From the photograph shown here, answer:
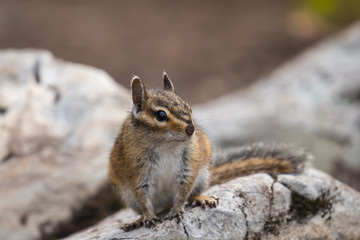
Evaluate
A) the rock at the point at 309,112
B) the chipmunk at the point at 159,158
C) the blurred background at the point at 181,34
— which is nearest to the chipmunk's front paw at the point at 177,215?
the chipmunk at the point at 159,158

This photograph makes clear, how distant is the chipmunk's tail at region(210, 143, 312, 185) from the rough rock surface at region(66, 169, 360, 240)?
162 mm

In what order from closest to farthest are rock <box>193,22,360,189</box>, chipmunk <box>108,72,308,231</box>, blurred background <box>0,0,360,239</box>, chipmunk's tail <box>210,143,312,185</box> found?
chipmunk <box>108,72,308,231</box> → chipmunk's tail <box>210,143,312,185</box> → rock <box>193,22,360,189</box> → blurred background <box>0,0,360,239</box>

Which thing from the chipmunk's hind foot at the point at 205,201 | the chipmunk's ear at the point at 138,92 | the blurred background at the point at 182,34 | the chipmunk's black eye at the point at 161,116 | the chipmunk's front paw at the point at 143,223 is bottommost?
the chipmunk's front paw at the point at 143,223

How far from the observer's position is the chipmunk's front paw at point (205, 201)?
14.1ft

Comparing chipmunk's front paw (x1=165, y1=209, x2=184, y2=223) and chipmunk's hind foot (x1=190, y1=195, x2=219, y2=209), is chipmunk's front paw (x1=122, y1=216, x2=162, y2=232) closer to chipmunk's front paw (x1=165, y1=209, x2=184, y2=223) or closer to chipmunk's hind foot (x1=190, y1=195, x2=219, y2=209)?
chipmunk's front paw (x1=165, y1=209, x2=184, y2=223)

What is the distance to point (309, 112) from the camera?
7750 millimetres

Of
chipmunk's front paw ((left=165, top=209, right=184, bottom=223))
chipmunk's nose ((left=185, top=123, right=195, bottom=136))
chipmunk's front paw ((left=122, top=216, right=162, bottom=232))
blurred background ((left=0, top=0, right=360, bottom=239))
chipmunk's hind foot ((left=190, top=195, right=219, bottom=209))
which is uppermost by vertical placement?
blurred background ((left=0, top=0, right=360, bottom=239))

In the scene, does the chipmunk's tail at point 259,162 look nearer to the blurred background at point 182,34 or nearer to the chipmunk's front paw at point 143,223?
the chipmunk's front paw at point 143,223

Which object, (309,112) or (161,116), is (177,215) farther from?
(309,112)

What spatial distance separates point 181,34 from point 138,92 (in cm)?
951

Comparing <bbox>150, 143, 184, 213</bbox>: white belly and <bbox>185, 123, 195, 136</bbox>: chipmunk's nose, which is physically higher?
<bbox>185, 123, 195, 136</bbox>: chipmunk's nose

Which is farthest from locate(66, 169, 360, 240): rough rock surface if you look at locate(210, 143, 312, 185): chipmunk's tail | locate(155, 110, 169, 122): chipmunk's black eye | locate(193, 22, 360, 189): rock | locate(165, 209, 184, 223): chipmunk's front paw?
locate(193, 22, 360, 189): rock

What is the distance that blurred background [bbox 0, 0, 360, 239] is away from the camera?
11914 mm

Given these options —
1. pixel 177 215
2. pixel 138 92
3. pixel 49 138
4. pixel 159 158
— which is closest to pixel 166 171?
pixel 159 158
